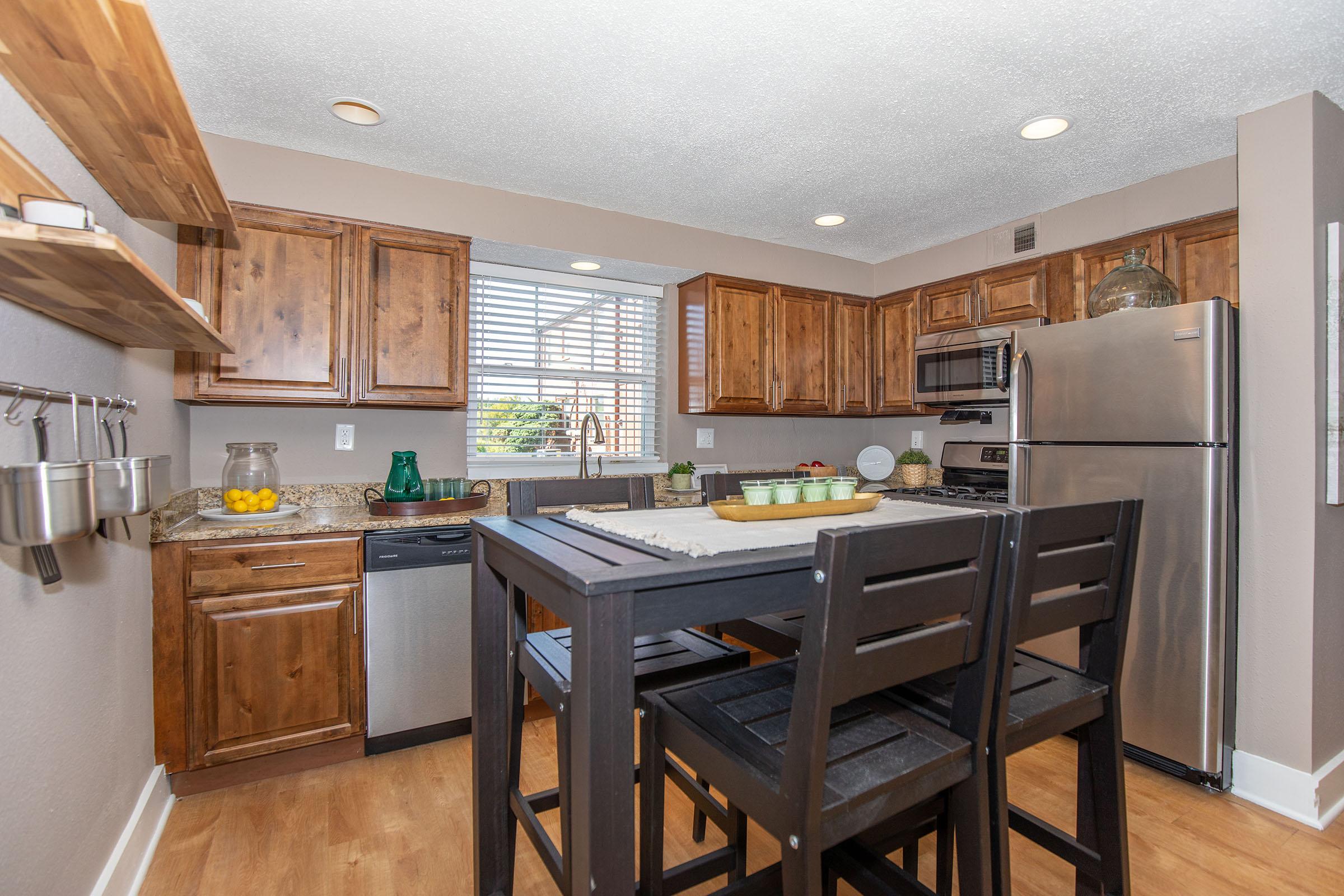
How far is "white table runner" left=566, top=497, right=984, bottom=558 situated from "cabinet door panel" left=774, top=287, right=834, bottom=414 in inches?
79.3

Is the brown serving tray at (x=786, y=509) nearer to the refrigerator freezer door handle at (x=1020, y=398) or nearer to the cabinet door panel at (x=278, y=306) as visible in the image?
the refrigerator freezer door handle at (x=1020, y=398)

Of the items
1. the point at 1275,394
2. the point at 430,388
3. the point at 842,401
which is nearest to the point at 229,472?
the point at 430,388

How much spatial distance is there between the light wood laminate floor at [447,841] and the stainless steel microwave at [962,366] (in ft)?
6.13

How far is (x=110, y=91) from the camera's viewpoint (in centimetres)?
119

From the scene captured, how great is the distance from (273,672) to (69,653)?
877 millimetres

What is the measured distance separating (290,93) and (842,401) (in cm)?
312

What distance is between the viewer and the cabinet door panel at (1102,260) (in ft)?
9.34

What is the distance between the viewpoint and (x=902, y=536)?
97 cm

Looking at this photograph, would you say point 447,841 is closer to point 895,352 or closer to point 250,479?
point 250,479

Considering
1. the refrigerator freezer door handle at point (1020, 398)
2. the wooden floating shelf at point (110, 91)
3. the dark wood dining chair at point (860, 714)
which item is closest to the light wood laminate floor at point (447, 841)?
the dark wood dining chair at point (860, 714)

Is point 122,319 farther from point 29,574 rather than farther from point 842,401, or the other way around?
point 842,401

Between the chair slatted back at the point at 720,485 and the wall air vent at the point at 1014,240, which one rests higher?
the wall air vent at the point at 1014,240

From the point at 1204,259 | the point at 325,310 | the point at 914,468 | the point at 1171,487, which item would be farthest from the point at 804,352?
the point at 325,310

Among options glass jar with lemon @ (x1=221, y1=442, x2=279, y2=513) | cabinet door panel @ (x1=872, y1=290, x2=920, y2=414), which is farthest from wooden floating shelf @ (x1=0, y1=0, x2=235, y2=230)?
cabinet door panel @ (x1=872, y1=290, x2=920, y2=414)
